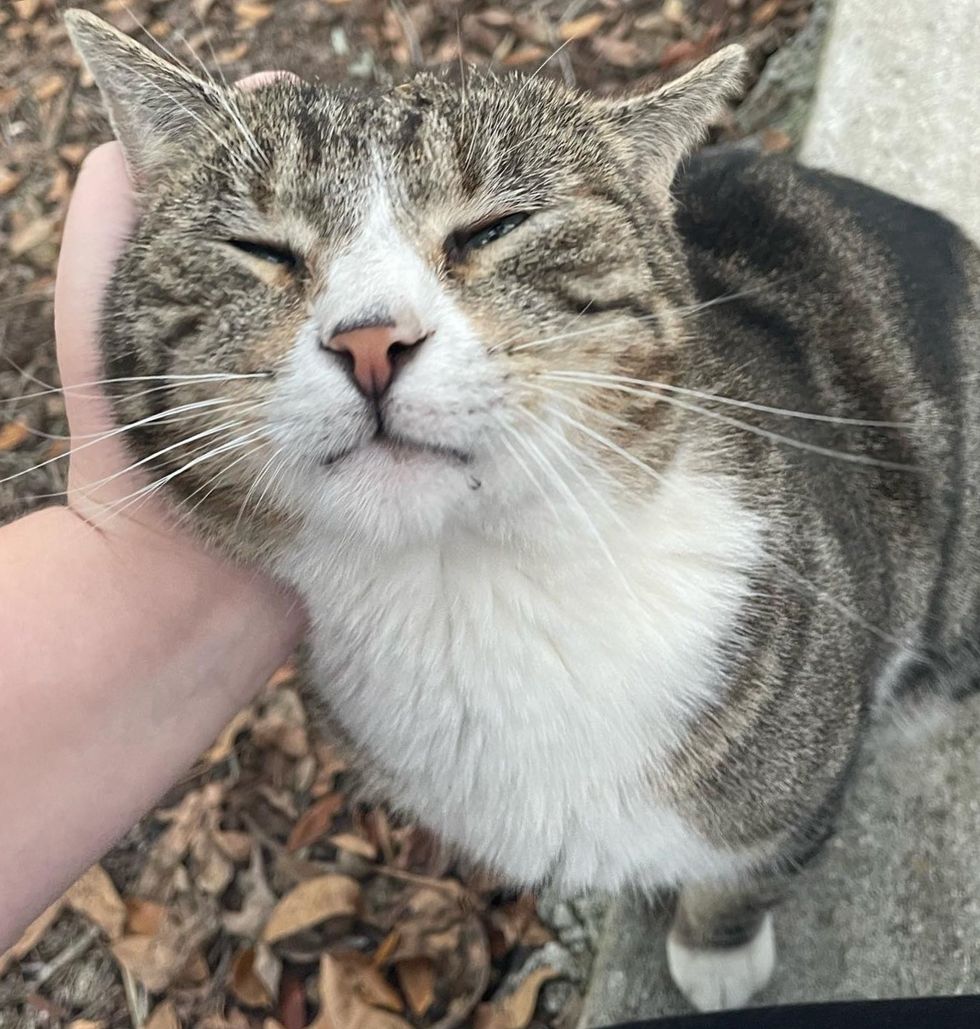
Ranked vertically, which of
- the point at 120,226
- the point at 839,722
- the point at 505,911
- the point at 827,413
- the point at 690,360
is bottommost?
the point at 505,911

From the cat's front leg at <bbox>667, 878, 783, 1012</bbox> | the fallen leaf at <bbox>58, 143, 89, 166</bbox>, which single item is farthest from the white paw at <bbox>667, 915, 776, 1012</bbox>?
the fallen leaf at <bbox>58, 143, 89, 166</bbox>

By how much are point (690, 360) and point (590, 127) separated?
35 cm

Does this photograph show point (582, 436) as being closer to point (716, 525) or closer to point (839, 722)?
point (716, 525)

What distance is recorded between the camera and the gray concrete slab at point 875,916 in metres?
1.89

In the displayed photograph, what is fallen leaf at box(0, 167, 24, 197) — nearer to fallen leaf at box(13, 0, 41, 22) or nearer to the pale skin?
fallen leaf at box(13, 0, 41, 22)

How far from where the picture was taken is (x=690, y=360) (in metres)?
1.34

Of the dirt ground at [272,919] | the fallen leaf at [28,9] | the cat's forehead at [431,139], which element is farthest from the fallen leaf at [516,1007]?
the fallen leaf at [28,9]

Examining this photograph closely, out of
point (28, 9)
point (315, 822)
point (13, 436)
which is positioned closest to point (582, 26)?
point (28, 9)

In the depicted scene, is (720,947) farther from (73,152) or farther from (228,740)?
(73,152)

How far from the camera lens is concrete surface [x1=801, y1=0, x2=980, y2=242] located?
2676 millimetres

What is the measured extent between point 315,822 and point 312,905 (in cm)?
21

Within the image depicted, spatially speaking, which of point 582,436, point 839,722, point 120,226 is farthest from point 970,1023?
point 120,226

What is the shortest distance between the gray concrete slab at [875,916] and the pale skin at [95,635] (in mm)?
1029

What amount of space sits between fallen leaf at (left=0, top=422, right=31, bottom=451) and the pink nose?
7.34 feet
